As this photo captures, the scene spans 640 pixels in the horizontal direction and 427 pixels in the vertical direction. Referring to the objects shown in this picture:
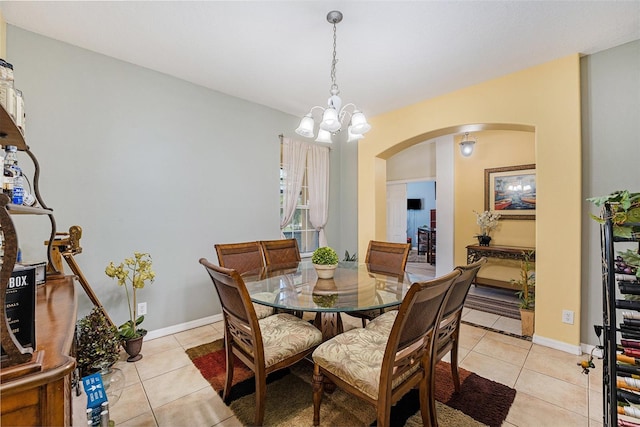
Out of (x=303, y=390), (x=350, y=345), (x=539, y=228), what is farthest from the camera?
(x=539, y=228)

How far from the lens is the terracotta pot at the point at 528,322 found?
2.63 metres

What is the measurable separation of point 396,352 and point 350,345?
Result: 1.30 ft

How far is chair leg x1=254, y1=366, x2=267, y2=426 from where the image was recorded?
1445 millimetres

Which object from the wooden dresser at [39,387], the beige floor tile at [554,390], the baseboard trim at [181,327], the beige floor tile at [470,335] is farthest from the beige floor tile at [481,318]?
the wooden dresser at [39,387]

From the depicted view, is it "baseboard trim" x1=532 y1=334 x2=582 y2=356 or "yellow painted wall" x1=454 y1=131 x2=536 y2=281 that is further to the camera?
"yellow painted wall" x1=454 y1=131 x2=536 y2=281

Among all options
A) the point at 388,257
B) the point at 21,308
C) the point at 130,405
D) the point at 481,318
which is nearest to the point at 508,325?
the point at 481,318

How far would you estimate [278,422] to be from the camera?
157cm

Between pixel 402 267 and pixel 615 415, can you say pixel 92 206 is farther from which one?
pixel 615 415

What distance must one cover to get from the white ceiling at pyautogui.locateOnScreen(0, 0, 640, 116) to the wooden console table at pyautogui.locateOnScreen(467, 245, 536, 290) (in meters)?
2.54

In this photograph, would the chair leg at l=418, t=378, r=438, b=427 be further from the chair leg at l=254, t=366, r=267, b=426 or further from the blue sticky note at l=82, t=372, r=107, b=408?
the blue sticky note at l=82, t=372, r=107, b=408

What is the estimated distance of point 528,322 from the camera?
2.65 metres

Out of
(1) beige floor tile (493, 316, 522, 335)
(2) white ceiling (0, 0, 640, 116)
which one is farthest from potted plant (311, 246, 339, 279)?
(1) beige floor tile (493, 316, 522, 335)

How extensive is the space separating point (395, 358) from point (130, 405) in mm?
1753

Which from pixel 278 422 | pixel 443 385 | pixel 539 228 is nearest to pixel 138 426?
pixel 278 422
